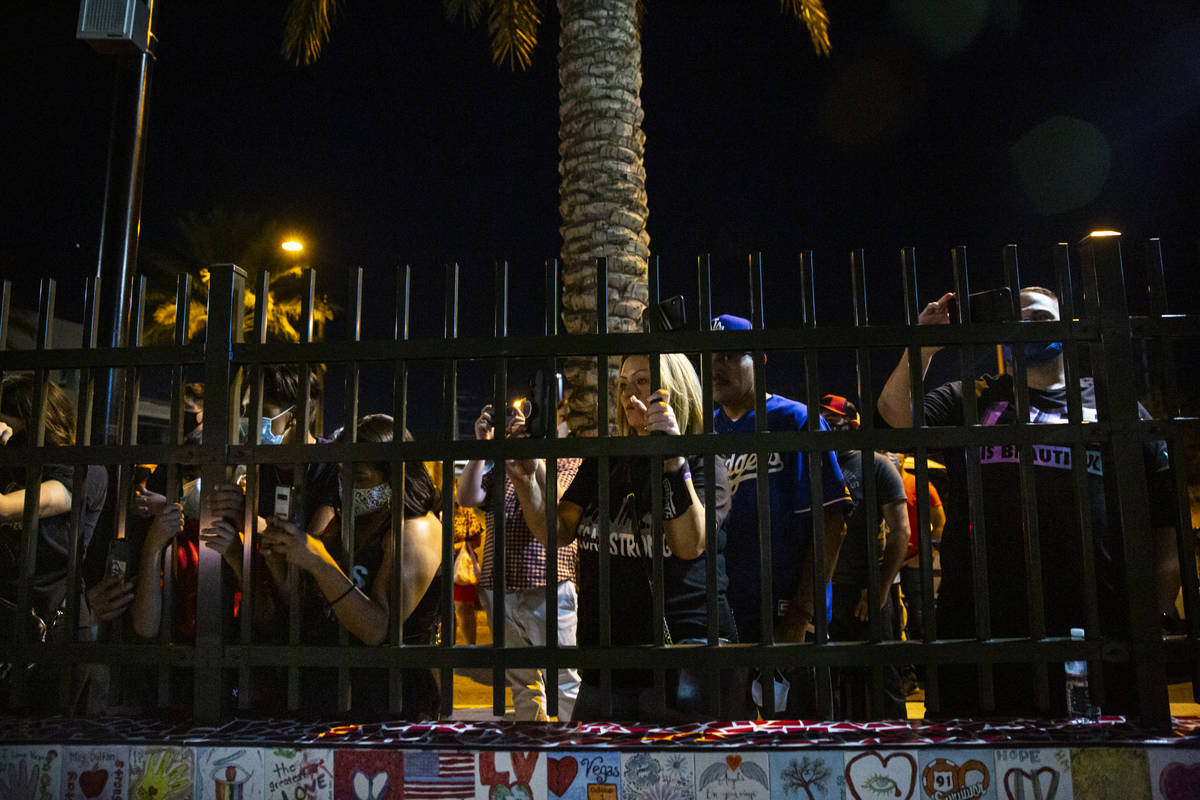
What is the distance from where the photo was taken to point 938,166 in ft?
76.8

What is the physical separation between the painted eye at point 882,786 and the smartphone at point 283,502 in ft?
5.23

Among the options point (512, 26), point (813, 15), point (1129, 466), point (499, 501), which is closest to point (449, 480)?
point (499, 501)

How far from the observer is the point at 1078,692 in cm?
217

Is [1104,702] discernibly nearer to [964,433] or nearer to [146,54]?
[964,433]

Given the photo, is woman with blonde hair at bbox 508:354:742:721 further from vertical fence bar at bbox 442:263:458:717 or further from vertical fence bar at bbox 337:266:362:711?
vertical fence bar at bbox 337:266:362:711

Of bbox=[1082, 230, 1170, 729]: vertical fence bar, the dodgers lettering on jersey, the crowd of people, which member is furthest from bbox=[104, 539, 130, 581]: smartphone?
bbox=[1082, 230, 1170, 729]: vertical fence bar

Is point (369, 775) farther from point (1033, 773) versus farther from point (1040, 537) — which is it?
point (1040, 537)

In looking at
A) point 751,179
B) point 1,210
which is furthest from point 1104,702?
point 751,179

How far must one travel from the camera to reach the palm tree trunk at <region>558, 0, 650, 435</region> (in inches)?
265

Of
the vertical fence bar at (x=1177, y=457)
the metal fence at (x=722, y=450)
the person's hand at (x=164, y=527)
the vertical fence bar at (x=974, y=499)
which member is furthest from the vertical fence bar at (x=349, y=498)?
the vertical fence bar at (x=1177, y=457)

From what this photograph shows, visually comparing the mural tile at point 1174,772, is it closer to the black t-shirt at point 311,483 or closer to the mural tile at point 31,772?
the black t-shirt at point 311,483

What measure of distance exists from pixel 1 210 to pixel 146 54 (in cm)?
1226

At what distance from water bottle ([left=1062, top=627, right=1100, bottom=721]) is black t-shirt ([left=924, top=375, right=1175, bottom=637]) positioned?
6.7 inches

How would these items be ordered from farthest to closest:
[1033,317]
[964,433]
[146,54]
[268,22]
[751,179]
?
[751,179] → [268,22] → [146,54] → [1033,317] → [964,433]
